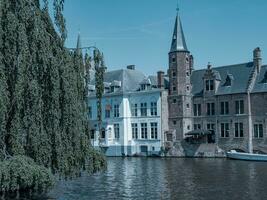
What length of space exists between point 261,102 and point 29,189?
115ft

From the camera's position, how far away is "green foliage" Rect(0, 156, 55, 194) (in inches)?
427

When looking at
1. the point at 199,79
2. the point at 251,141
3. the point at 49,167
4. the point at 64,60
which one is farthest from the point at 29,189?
the point at 199,79

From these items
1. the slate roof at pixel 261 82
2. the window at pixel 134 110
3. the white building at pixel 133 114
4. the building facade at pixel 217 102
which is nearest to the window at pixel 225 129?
the building facade at pixel 217 102

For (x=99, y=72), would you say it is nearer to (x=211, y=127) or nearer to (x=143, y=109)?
(x=211, y=127)

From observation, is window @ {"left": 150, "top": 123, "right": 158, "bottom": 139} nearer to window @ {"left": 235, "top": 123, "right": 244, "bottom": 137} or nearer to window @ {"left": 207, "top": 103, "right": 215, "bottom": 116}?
window @ {"left": 207, "top": 103, "right": 215, "bottom": 116}

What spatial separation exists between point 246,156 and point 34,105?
31812mm

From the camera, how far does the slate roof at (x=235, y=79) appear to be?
43.8 m

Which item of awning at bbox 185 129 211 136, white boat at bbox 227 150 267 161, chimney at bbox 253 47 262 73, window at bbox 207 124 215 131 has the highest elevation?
chimney at bbox 253 47 262 73

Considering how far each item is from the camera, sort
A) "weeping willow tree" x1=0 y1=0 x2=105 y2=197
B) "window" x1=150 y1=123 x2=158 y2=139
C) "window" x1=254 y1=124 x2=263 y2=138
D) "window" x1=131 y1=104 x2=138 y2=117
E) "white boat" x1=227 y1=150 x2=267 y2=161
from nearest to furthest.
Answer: "weeping willow tree" x1=0 y1=0 x2=105 y2=197 → "white boat" x1=227 y1=150 x2=267 y2=161 → "window" x1=254 y1=124 x2=263 y2=138 → "window" x1=150 y1=123 x2=158 y2=139 → "window" x1=131 y1=104 x2=138 y2=117

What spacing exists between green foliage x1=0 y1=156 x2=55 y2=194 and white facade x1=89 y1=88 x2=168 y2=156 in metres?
36.3

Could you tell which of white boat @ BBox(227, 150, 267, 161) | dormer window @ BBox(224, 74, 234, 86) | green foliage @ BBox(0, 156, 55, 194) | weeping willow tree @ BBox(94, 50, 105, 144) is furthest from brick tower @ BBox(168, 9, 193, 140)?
green foliage @ BBox(0, 156, 55, 194)

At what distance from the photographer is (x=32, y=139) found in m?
11.6

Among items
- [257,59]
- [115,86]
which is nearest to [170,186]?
[257,59]

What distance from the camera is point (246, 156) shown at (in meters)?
39.8
